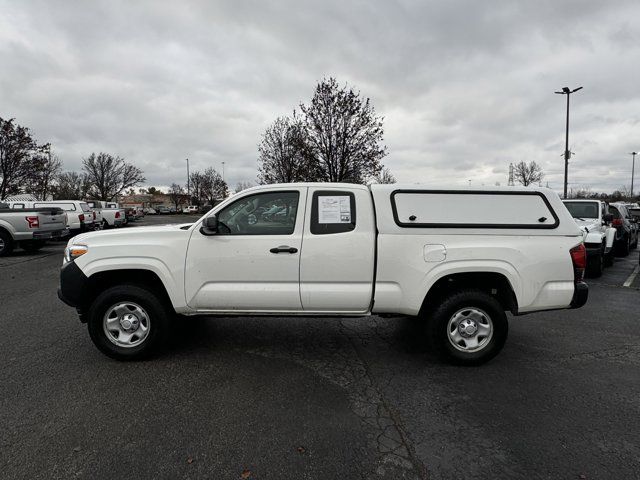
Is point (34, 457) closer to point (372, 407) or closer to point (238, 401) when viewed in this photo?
point (238, 401)

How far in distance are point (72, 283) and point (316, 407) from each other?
2740mm

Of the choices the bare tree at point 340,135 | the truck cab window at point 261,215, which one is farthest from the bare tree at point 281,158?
the truck cab window at point 261,215

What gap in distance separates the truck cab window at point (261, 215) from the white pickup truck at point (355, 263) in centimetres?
1

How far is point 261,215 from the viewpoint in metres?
4.07

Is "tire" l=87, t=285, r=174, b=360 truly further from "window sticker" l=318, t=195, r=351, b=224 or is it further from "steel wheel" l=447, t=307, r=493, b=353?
"steel wheel" l=447, t=307, r=493, b=353

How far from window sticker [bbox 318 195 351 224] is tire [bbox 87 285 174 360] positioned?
1.90 meters

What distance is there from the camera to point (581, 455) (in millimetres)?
2631

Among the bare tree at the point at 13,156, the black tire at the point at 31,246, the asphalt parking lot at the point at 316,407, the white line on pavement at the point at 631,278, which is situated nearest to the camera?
the asphalt parking lot at the point at 316,407

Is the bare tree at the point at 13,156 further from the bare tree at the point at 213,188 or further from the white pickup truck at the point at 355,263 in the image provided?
the bare tree at the point at 213,188

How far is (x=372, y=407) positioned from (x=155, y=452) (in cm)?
164

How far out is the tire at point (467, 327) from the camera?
3.92 meters

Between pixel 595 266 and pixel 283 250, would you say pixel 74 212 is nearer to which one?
pixel 283 250

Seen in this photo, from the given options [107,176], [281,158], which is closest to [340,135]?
[281,158]

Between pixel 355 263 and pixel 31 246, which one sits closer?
pixel 355 263
